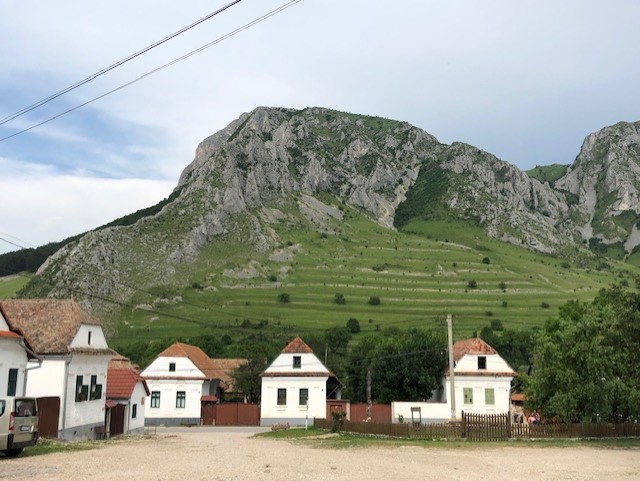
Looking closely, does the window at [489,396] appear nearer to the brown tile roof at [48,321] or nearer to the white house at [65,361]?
the white house at [65,361]

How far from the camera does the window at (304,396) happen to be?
61531 millimetres

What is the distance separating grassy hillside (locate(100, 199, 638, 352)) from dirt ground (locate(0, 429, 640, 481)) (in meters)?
100

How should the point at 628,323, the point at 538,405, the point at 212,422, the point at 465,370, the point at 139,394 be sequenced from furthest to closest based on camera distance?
1. the point at 212,422
2. the point at 465,370
3. the point at 139,394
4. the point at 538,405
5. the point at 628,323

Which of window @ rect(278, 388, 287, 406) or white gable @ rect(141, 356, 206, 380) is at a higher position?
white gable @ rect(141, 356, 206, 380)

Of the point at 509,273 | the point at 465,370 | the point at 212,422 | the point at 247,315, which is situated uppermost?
the point at 509,273

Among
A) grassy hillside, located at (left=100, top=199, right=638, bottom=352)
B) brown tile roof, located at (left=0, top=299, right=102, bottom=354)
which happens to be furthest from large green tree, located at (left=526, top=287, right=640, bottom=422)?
grassy hillside, located at (left=100, top=199, right=638, bottom=352)

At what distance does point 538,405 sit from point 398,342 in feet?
117

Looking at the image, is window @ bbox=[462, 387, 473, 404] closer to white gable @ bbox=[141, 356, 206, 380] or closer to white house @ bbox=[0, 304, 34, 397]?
white gable @ bbox=[141, 356, 206, 380]

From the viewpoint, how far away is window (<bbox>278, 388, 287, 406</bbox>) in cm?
6181

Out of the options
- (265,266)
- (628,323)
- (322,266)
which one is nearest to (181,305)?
(265,266)

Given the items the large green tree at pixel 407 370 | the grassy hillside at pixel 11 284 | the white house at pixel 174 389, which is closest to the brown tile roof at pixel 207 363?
the white house at pixel 174 389

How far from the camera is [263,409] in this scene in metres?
61.9

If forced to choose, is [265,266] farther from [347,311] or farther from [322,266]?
[347,311]

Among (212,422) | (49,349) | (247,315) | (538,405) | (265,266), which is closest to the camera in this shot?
(49,349)
